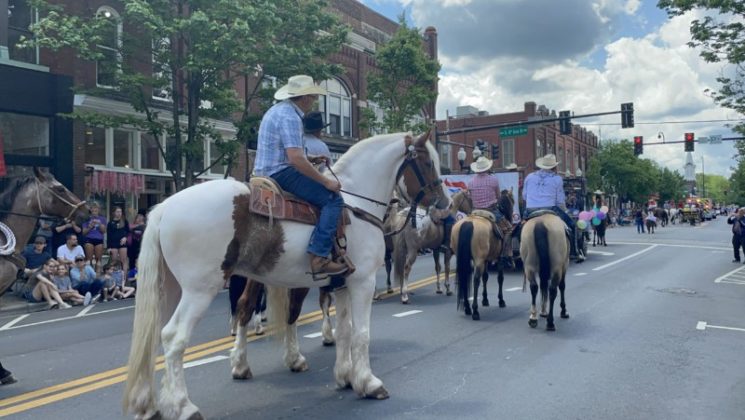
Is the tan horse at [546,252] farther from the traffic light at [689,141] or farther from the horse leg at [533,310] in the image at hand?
the traffic light at [689,141]

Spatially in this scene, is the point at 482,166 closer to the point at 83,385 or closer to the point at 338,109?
the point at 83,385

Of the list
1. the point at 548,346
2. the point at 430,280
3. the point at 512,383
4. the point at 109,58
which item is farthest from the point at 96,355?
the point at 109,58

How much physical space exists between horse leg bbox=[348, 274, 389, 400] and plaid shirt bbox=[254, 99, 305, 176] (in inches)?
52.3

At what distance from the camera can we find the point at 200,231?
4.27m

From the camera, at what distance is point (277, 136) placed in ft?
16.4

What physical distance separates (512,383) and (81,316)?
8490mm

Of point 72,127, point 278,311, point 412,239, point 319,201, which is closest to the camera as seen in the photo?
point 319,201

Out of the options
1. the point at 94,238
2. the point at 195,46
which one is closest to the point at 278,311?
the point at 94,238

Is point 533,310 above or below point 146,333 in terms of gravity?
below

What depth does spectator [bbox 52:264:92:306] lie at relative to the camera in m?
12.0

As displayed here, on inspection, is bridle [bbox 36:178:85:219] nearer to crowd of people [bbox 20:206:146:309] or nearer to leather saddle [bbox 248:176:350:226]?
leather saddle [bbox 248:176:350:226]

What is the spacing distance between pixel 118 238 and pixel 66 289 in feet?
→ 6.42

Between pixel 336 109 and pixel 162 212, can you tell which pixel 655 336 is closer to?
pixel 162 212

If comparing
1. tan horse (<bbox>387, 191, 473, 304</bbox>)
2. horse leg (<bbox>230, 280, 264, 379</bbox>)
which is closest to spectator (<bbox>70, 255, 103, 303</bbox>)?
tan horse (<bbox>387, 191, 473, 304</bbox>)
